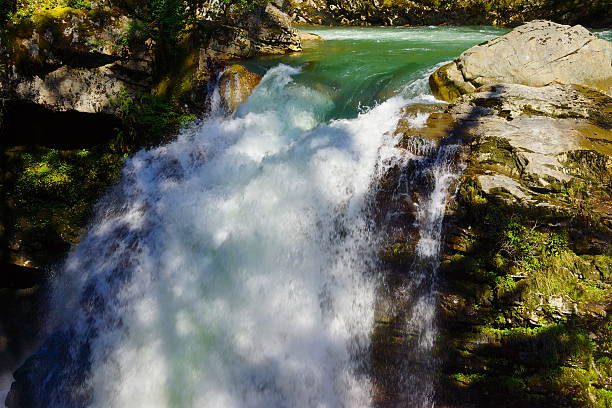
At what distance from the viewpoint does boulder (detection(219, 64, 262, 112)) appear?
7191mm

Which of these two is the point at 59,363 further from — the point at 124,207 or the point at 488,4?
the point at 488,4

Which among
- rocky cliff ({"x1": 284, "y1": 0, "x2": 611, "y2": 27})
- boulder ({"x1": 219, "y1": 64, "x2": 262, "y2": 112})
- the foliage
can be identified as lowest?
the foliage

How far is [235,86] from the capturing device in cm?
727

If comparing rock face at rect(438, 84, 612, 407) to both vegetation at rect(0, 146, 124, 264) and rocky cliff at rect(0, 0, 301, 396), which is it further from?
vegetation at rect(0, 146, 124, 264)

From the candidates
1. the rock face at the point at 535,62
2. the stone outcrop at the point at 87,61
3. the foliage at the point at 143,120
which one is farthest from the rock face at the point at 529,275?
the stone outcrop at the point at 87,61

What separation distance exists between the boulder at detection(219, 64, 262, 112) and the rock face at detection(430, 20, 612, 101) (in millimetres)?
3749

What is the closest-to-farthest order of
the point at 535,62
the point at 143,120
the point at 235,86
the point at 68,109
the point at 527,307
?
the point at 527,307, the point at 535,62, the point at 68,109, the point at 143,120, the point at 235,86

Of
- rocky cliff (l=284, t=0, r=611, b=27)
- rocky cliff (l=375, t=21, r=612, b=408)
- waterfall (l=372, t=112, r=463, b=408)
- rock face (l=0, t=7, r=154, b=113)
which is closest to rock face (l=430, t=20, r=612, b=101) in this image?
A: rocky cliff (l=375, t=21, r=612, b=408)

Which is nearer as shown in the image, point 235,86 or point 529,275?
point 529,275

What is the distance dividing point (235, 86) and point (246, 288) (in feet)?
14.6

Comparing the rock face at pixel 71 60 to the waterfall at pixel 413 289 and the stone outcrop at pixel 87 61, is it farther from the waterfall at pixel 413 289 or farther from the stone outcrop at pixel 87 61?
the waterfall at pixel 413 289

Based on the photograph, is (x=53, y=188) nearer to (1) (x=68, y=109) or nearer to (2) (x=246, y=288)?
(1) (x=68, y=109)

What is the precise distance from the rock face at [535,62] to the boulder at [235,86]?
12.3ft

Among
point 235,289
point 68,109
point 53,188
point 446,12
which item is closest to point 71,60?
point 68,109
